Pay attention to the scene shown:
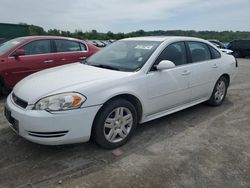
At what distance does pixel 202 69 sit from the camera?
14.8ft

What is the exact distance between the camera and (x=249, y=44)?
20.0m

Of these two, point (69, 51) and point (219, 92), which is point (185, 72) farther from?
point (69, 51)

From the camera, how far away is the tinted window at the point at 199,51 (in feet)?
14.6

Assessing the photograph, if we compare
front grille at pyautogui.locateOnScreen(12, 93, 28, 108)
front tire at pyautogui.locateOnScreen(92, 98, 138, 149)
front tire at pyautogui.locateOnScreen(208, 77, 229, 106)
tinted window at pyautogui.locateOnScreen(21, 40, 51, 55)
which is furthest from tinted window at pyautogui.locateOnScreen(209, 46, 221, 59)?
tinted window at pyautogui.locateOnScreen(21, 40, 51, 55)

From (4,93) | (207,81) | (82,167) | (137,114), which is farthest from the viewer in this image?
(4,93)

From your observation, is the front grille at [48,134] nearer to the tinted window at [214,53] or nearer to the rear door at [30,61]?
the rear door at [30,61]

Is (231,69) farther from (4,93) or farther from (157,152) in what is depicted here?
(4,93)

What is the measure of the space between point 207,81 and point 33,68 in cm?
386

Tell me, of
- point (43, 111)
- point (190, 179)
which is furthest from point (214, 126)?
point (43, 111)

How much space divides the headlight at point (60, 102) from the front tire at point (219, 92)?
3.16 meters

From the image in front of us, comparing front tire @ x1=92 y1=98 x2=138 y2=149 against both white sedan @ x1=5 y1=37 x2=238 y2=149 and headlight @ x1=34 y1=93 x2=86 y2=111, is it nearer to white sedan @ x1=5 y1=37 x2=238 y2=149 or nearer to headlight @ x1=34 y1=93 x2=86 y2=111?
white sedan @ x1=5 y1=37 x2=238 y2=149

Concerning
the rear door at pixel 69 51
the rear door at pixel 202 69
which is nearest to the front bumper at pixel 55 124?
the rear door at pixel 202 69

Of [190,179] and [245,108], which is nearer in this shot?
[190,179]

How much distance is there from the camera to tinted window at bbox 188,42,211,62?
14.6 feet
